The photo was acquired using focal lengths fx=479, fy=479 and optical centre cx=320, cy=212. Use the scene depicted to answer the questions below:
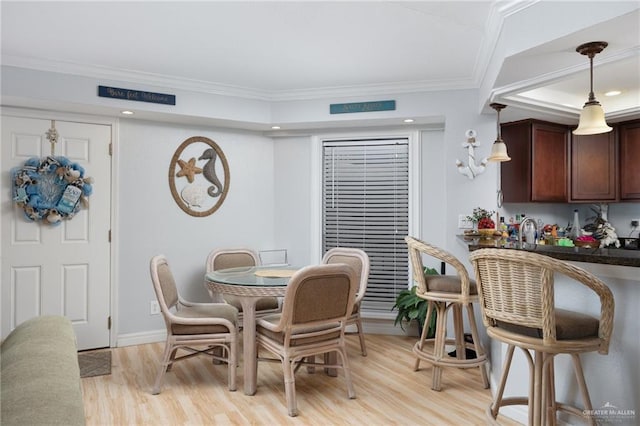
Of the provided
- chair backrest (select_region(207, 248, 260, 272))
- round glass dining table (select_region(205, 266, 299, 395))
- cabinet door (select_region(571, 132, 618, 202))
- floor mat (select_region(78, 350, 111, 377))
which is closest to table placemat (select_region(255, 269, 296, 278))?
round glass dining table (select_region(205, 266, 299, 395))

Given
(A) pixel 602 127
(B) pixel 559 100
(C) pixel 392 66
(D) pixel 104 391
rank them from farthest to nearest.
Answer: (B) pixel 559 100 → (C) pixel 392 66 → (D) pixel 104 391 → (A) pixel 602 127

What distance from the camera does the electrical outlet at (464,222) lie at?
4.28 meters

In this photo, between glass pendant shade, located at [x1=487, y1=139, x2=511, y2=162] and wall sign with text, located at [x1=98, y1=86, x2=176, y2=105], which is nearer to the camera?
glass pendant shade, located at [x1=487, y1=139, x2=511, y2=162]

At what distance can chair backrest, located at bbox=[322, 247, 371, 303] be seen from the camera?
13.5 ft

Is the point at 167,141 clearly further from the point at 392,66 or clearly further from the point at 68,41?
the point at 392,66

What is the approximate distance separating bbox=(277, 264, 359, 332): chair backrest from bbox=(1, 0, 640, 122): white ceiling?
1.56 meters

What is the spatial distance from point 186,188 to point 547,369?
3.60 m

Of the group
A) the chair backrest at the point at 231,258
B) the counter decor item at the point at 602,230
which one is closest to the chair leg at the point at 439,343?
the chair backrest at the point at 231,258

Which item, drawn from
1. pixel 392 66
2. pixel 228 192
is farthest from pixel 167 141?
pixel 392 66

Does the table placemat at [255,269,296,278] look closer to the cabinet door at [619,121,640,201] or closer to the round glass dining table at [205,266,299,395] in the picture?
the round glass dining table at [205,266,299,395]

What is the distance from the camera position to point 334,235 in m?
5.16

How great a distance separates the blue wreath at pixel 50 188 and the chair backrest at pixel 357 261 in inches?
88.7

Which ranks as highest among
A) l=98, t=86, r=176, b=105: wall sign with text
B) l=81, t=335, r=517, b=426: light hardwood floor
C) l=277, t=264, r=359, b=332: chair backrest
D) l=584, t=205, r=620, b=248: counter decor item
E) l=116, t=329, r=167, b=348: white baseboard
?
l=98, t=86, r=176, b=105: wall sign with text

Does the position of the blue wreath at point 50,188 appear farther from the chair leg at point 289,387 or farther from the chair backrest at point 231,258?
the chair leg at point 289,387
